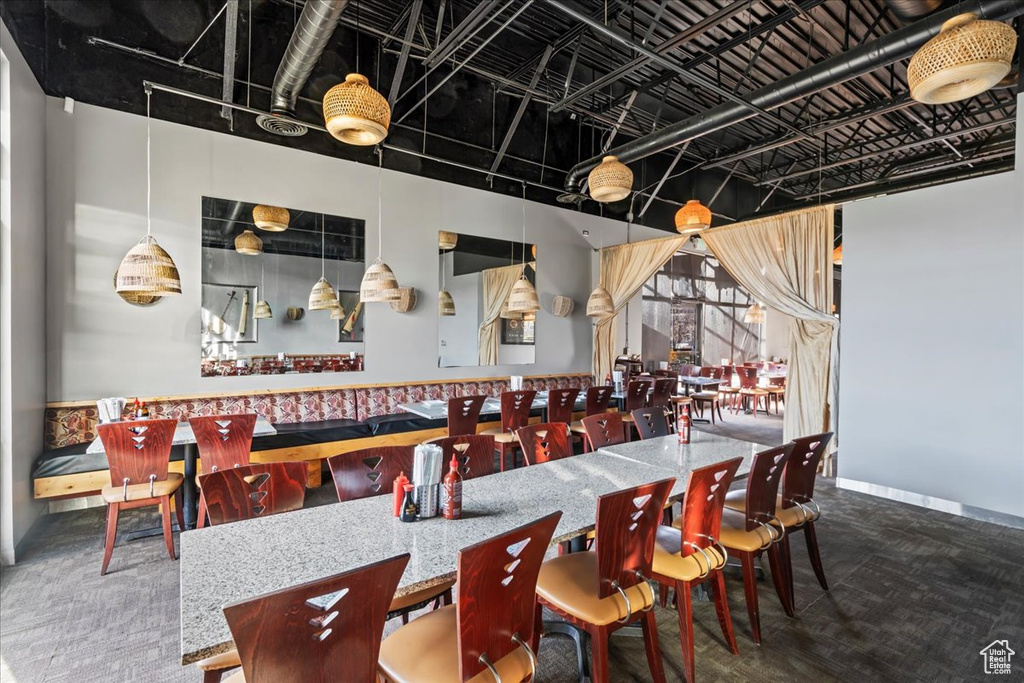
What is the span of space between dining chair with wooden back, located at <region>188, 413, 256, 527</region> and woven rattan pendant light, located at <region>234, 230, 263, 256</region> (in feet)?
7.43

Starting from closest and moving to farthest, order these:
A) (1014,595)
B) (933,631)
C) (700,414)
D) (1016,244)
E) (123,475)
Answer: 1. (933,631)
2. (1014,595)
3. (123,475)
4. (1016,244)
5. (700,414)

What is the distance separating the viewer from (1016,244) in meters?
4.06

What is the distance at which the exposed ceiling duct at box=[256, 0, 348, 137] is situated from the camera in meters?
3.33

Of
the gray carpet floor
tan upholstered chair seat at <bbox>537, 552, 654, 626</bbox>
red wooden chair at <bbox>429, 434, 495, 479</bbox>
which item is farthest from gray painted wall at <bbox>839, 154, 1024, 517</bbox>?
red wooden chair at <bbox>429, 434, 495, 479</bbox>

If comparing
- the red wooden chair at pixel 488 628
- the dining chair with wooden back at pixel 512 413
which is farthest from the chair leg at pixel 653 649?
the dining chair with wooden back at pixel 512 413

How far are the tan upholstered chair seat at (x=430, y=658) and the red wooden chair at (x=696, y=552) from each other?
2.82 feet

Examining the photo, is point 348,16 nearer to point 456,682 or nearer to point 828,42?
point 828,42

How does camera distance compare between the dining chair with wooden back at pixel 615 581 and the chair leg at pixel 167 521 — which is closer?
the dining chair with wooden back at pixel 615 581

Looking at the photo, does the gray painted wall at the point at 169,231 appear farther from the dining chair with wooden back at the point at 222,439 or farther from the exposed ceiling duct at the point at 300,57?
the dining chair with wooden back at the point at 222,439

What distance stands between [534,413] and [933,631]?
385cm

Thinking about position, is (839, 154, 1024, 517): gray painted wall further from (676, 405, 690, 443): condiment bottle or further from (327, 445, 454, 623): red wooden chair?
(327, 445, 454, 623): red wooden chair

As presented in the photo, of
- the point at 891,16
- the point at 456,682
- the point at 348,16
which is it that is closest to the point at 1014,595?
the point at 456,682

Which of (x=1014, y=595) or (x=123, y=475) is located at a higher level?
(x=123, y=475)

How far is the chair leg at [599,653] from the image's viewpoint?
5.72 ft
